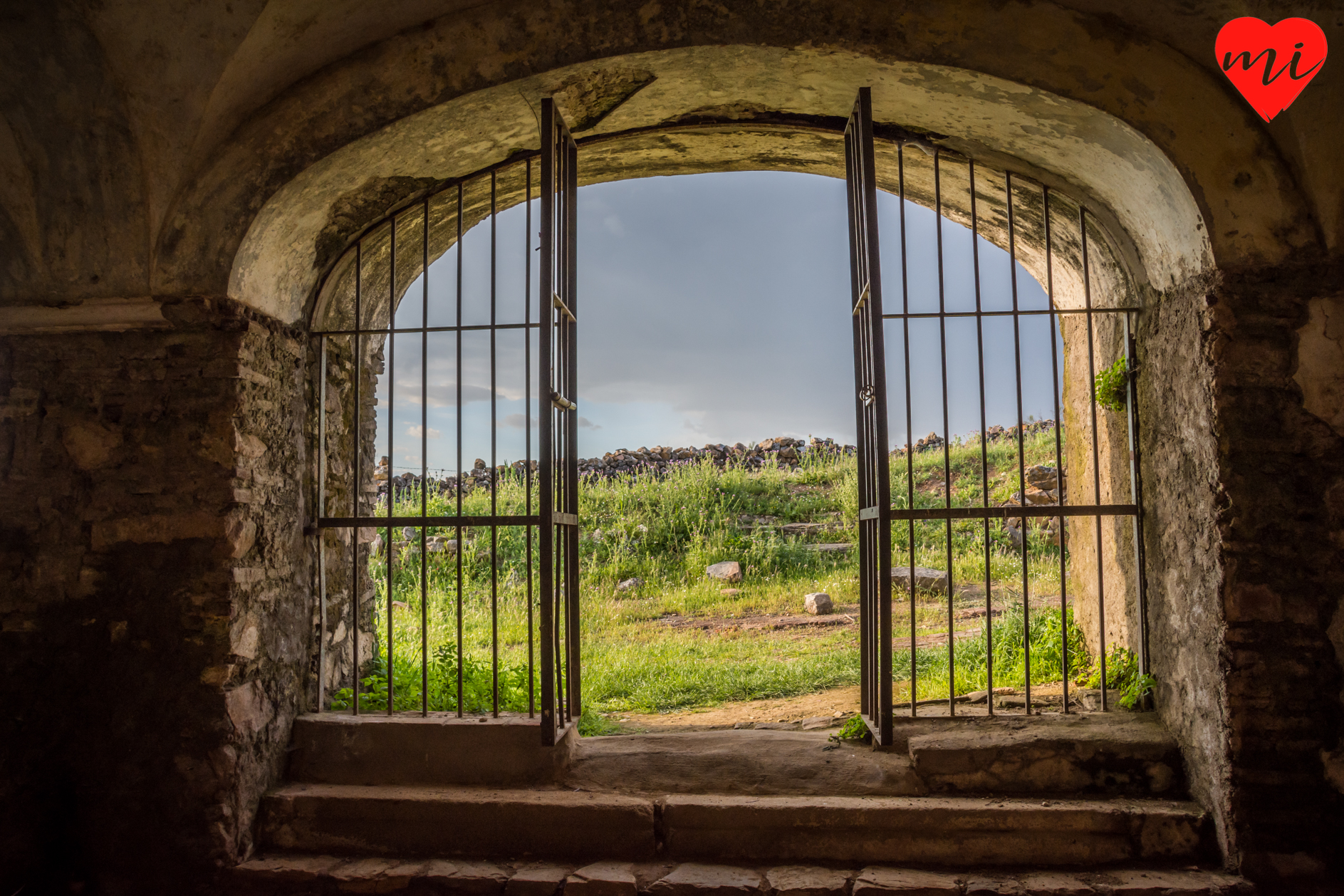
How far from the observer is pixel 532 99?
3.69m

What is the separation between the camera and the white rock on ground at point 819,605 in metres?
8.06

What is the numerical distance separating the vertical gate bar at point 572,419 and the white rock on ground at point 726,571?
17.3 feet

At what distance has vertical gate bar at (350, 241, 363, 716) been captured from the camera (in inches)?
152

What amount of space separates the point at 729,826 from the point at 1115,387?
273 cm

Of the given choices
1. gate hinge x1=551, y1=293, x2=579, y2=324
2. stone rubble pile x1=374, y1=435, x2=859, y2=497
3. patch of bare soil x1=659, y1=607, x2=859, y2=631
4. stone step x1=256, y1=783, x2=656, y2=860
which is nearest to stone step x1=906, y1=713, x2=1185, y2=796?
stone step x1=256, y1=783, x2=656, y2=860

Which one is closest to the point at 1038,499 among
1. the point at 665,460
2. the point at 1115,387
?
the point at 665,460

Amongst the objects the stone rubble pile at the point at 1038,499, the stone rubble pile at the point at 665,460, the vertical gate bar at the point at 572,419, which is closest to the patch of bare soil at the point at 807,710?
the vertical gate bar at the point at 572,419

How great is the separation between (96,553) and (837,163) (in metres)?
4.09

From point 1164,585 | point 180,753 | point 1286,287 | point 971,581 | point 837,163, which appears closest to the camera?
point 1286,287

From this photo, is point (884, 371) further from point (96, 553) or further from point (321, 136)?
point (96, 553)

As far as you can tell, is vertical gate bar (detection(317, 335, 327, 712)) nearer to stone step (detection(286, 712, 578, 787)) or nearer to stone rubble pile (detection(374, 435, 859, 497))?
stone step (detection(286, 712, 578, 787))

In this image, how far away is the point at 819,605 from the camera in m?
8.08

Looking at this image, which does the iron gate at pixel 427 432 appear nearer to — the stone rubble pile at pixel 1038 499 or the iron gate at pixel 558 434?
the iron gate at pixel 558 434

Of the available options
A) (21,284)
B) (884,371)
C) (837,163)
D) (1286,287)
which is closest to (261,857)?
(21,284)
